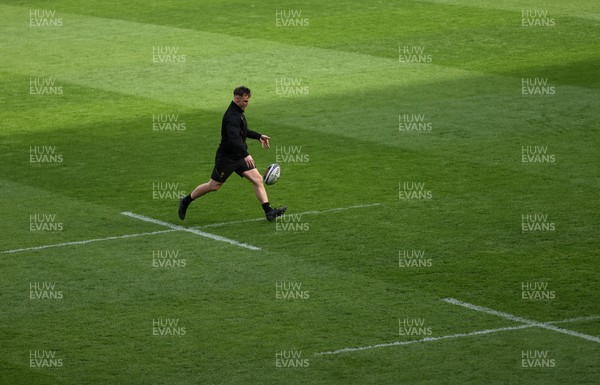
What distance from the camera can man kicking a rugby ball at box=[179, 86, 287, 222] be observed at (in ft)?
61.9

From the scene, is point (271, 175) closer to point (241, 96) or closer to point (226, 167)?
point (226, 167)

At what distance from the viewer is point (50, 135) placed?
2477 centimetres

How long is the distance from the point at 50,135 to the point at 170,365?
1222 centimetres

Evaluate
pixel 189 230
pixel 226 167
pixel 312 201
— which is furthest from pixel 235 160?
pixel 312 201

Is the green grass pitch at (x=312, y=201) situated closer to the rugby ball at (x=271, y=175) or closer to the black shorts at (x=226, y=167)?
the rugby ball at (x=271, y=175)

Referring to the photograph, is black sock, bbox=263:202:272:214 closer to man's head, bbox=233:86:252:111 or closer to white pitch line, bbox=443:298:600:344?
man's head, bbox=233:86:252:111

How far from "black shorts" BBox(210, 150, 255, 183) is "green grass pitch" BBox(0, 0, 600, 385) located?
2.43 ft

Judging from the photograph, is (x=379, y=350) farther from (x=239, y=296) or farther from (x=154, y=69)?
(x=154, y=69)

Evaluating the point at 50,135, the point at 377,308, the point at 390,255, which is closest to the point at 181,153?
the point at 50,135

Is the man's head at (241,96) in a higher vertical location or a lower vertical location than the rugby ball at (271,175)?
higher

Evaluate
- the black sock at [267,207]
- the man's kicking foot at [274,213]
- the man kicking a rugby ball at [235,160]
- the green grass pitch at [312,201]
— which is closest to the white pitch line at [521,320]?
the green grass pitch at [312,201]

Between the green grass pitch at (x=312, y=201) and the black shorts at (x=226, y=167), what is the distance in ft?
2.43

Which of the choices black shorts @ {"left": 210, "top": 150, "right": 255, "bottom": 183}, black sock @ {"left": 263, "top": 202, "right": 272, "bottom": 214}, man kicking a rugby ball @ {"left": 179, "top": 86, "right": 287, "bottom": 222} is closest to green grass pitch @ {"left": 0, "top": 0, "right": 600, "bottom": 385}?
black sock @ {"left": 263, "top": 202, "right": 272, "bottom": 214}

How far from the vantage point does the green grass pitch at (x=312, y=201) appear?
13875 millimetres
